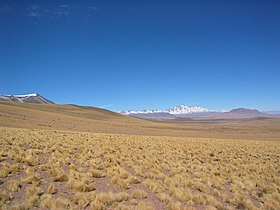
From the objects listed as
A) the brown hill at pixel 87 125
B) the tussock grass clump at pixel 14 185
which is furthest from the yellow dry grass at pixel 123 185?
the brown hill at pixel 87 125

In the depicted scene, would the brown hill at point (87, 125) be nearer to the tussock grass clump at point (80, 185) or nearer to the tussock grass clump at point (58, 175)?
the tussock grass clump at point (58, 175)

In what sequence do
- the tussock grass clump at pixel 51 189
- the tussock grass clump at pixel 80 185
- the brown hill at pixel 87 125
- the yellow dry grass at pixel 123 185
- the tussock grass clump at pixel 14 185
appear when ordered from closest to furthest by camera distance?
the yellow dry grass at pixel 123 185
the tussock grass clump at pixel 14 185
the tussock grass clump at pixel 51 189
the tussock grass clump at pixel 80 185
the brown hill at pixel 87 125

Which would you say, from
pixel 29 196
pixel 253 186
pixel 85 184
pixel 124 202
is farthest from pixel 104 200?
pixel 253 186

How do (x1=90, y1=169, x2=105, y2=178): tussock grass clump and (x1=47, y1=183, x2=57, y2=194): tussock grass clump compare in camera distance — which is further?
(x1=90, y1=169, x2=105, y2=178): tussock grass clump

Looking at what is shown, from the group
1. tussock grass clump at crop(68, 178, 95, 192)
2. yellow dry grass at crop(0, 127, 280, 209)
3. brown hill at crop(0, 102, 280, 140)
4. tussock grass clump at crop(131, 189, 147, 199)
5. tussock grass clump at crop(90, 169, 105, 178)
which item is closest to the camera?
yellow dry grass at crop(0, 127, 280, 209)

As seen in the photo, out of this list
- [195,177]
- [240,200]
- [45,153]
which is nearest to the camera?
[240,200]

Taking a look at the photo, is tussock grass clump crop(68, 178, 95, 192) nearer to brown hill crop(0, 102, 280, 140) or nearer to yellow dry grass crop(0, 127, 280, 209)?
yellow dry grass crop(0, 127, 280, 209)

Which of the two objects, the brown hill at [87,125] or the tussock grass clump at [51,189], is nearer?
the tussock grass clump at [51,189]

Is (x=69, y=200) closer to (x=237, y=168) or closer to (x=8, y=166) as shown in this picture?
(x=8, y=166)

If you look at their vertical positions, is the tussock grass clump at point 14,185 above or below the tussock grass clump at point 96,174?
above

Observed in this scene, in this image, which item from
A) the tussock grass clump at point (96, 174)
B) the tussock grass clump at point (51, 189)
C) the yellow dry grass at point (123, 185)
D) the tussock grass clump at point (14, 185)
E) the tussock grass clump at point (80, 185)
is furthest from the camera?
the tussock grass clump at point (96, 174)

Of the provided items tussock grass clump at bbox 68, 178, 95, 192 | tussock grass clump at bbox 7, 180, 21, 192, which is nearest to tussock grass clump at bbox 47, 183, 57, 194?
tussock grass clump at bbox 68, 178, 95, 192

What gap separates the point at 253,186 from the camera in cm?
1062

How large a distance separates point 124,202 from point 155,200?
114cm
